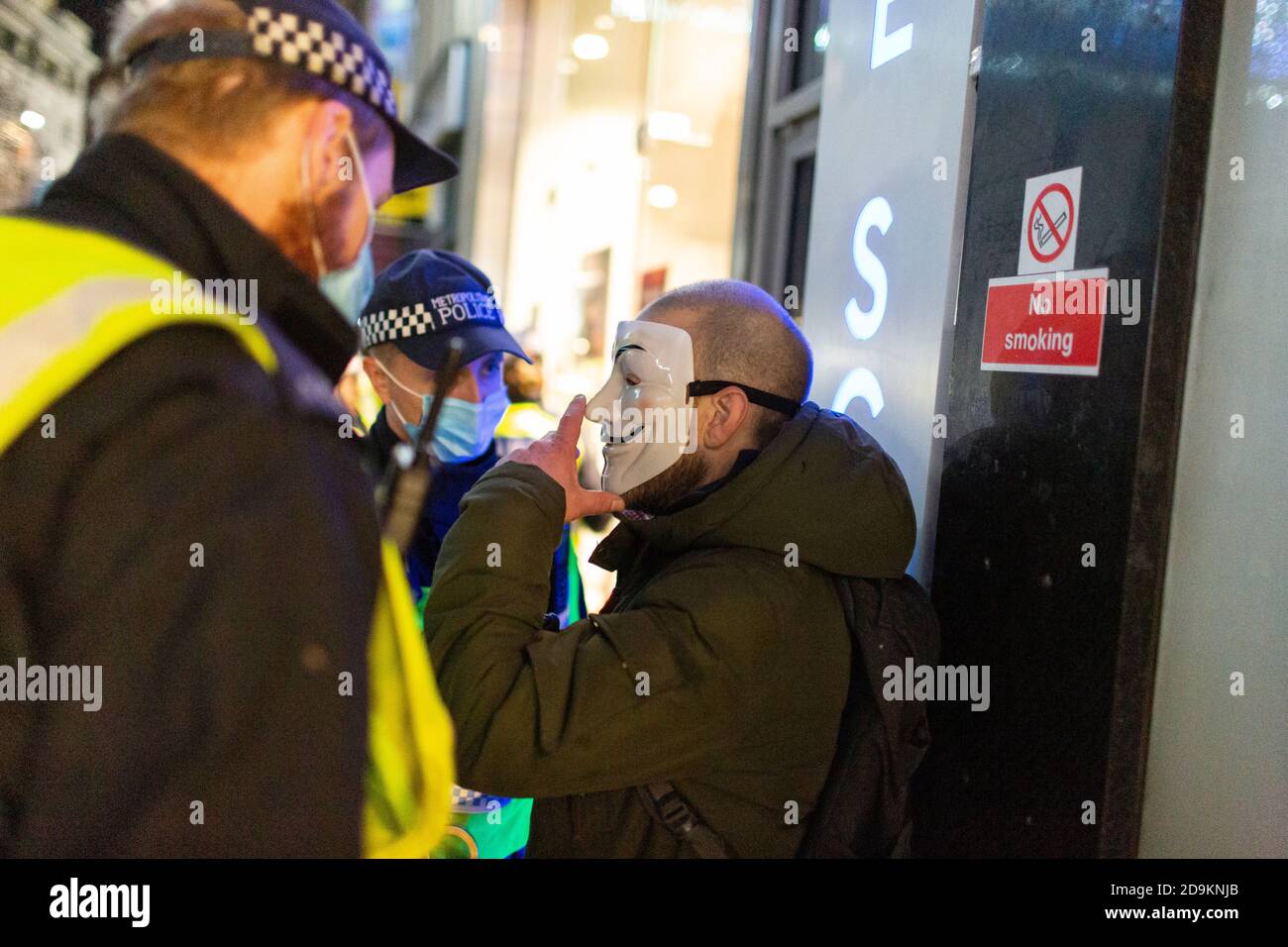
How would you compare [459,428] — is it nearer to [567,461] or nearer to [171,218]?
[567,461]

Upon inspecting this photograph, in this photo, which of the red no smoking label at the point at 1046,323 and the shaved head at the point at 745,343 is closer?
the red no smoking label at the point at 1046,323

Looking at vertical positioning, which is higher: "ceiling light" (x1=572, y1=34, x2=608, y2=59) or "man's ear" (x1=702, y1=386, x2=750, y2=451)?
"ceiling light" (x1=572, y1=34, x2=608, y2=59)

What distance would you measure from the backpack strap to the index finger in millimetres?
680

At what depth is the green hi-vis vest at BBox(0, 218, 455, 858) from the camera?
0.93 meters

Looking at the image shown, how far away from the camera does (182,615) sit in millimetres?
937

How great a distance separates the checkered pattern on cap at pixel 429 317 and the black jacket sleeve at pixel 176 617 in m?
2.14

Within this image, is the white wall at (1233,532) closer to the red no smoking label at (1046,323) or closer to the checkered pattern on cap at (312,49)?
the red no smoking label at (1046,323)

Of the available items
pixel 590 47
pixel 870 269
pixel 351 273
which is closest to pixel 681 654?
pixel 351 273

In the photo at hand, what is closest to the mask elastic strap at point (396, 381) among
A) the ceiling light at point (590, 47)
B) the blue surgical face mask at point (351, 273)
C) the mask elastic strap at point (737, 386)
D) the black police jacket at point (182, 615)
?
the mask elastic strap at point (737, 386)

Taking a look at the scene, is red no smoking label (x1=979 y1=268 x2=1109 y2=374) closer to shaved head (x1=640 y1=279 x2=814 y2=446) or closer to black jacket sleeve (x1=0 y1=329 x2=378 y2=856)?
shaved head (x1=640 y1=279 x2=814 y2=446)

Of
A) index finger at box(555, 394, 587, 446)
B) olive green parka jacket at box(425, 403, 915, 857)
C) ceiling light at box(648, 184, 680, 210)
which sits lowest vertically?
olive green parka jacket at box(425, 403, 915, 857)

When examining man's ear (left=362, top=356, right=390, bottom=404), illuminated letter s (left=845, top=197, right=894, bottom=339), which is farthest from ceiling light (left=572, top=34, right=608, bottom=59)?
man's ear (left=362, top=356, right=390, bottom=404)

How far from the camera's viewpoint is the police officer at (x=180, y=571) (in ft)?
3.06

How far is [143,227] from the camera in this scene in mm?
1102
